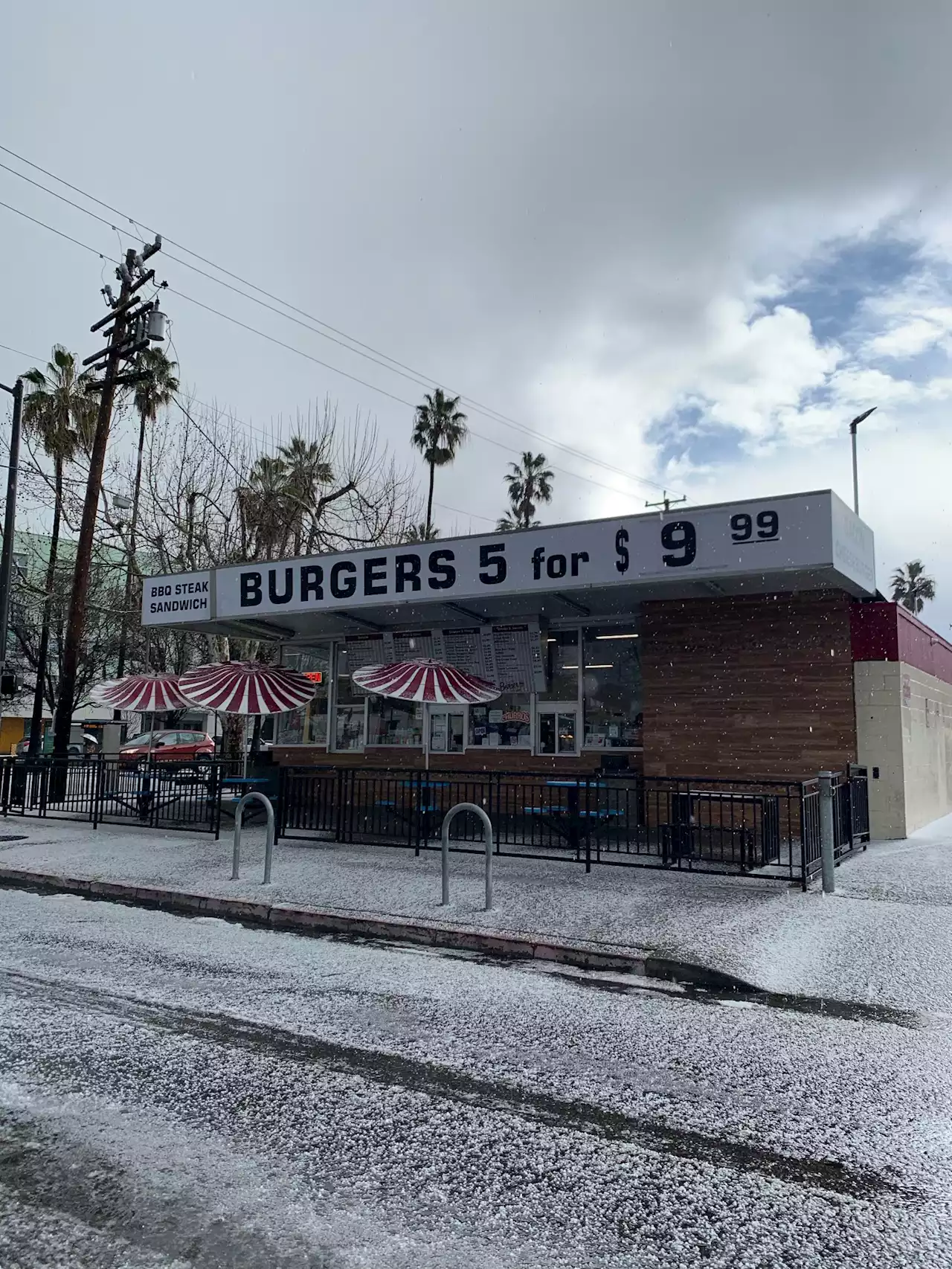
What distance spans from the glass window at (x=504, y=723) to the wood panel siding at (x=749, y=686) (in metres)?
2.26

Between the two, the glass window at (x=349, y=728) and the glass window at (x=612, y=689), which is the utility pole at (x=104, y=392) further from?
the glass window at (x=612, y=689)

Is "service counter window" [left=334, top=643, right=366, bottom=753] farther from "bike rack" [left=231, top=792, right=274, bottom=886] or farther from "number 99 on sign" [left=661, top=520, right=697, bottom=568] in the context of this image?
"number 99 on sign" [left=661, top=520, right=697, bottom=568]

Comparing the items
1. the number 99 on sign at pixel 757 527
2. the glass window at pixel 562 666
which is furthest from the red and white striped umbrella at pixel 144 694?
the number 99 on sign at pixel 757 527

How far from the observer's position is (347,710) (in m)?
16.4

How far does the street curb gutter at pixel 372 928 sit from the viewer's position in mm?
6367

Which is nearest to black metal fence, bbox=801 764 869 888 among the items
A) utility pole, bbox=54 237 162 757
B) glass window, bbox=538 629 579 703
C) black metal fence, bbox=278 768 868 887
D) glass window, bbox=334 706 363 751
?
black metal fence, bbox=278 768 868 887

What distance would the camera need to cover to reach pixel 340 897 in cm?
864

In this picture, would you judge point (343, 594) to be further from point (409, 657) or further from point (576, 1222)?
point (576, 1222)

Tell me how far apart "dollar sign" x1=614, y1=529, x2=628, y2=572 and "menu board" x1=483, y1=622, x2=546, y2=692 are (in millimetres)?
2923

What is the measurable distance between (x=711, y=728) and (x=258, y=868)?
6708mm

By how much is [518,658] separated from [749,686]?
3.89m

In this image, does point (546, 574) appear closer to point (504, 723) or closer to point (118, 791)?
point (504, 723)

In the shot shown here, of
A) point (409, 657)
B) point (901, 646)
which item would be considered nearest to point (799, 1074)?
point (901, 646)

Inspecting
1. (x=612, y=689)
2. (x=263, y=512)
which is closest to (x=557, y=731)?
(x=612, y=689)
